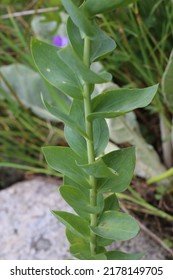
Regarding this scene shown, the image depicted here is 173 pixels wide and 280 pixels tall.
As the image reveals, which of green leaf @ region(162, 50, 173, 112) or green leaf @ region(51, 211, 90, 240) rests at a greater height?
green leaf @ region(51, 211, 90, 240)

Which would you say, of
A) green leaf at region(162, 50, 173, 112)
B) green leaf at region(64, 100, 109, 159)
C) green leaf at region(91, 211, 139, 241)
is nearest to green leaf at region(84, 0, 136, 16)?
green leaf at region(64, 100, 109, 159)

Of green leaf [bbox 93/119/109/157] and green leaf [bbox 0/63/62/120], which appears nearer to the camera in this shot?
green leaf [bbox 93/119/109/157]

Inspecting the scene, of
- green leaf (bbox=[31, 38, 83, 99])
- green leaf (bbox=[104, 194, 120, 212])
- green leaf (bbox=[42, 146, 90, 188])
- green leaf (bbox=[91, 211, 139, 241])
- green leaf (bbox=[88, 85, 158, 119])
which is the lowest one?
green leaf (bbox=[104, 194, 120, 212])

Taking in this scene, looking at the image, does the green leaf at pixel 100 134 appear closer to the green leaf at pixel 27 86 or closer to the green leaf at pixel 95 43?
the green leaf at pixel 95 43

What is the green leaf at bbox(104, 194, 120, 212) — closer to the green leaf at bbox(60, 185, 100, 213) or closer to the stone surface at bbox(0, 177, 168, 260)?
the green leaf at bbox(60, 185, 100, 213)

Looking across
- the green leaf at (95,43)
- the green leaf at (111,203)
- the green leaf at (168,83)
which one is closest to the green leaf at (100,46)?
the green leaf at (95,43)

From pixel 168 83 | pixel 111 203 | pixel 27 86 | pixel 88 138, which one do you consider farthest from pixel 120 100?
pixel 27 86
